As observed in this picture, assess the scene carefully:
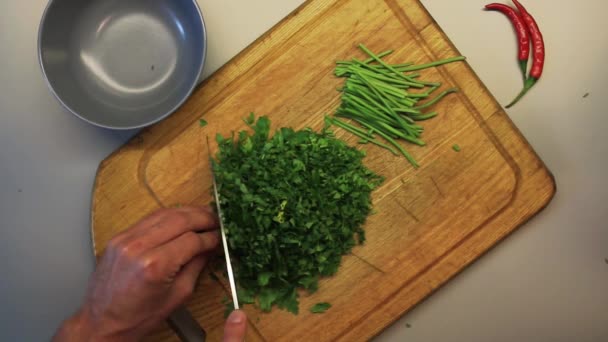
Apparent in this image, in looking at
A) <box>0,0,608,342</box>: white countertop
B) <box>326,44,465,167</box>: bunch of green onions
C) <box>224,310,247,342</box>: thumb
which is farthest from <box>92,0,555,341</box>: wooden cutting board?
<box>224,310,247,342</box>: thumb

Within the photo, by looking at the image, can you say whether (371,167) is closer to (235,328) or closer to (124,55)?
(235,328)

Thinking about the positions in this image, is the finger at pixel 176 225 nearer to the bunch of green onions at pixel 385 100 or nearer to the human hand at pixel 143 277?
the human hand at pixel 143 277

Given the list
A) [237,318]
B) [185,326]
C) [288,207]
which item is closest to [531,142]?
[288,207]

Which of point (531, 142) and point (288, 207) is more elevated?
point (288, 207)

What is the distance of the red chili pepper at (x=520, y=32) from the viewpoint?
64.1 inches

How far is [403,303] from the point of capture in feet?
5.08

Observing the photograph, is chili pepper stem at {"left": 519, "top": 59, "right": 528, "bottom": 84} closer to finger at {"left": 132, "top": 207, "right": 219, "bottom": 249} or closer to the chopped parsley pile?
the chopped parsley pile

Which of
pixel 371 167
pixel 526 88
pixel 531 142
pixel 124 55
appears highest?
pixel 124 55

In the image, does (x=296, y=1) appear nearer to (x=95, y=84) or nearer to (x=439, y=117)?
(x=439, y=117)

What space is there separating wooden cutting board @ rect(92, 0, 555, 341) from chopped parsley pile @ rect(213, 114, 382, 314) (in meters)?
0.07

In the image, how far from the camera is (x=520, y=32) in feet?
5.37

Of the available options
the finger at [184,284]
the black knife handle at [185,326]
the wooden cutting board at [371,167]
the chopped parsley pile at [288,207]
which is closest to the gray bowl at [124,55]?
the wooden cutting board at [371,167]

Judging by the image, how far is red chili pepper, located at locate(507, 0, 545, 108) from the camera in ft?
5.31

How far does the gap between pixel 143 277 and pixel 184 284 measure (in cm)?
18
